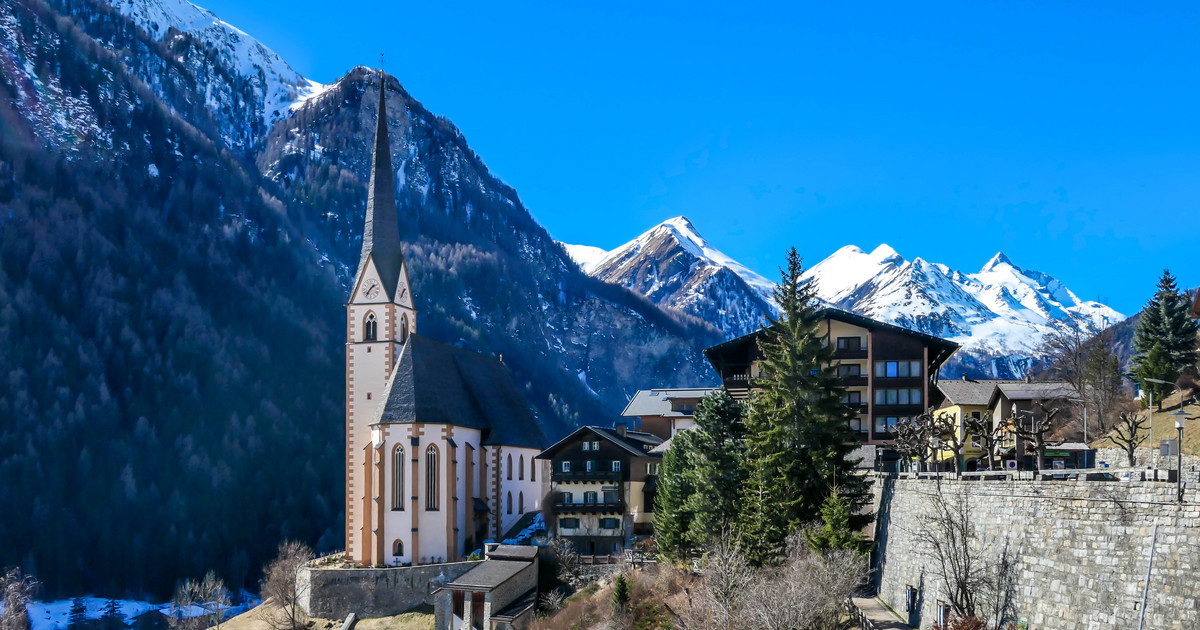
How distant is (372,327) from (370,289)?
3.21 metres

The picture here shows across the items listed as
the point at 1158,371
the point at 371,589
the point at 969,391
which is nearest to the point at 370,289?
the point at 371,589

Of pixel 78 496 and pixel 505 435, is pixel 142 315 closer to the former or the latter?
pixel 78 496

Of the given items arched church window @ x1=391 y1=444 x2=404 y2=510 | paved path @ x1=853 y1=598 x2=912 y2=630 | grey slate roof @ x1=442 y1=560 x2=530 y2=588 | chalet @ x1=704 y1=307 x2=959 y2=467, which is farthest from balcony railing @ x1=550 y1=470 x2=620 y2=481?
paved path @ x1=853 y1=598 x2=912 y2=630

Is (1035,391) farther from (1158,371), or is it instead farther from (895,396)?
(895,396)

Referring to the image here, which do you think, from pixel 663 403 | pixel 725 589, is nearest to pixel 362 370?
pixel 663 403

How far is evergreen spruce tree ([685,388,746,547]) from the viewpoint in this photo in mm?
53000

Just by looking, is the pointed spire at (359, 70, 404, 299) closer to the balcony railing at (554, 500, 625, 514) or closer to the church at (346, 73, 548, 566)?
the church at (346, 73, 548, 566)

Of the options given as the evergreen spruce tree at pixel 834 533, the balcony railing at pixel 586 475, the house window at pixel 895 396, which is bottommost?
the balcony railing at pixel 586 475

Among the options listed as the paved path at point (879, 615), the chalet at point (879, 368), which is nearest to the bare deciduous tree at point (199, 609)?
the chalet at point (879, 368)

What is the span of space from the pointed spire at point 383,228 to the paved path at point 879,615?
50314mm

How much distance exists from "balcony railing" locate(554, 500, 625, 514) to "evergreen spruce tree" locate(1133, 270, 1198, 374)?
118ft

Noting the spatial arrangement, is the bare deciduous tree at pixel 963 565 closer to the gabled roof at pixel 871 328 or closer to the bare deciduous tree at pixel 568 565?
the bare deciduous tree at pixel 568 565

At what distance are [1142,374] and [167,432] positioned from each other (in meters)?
156

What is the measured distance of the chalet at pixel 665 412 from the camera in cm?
9819
